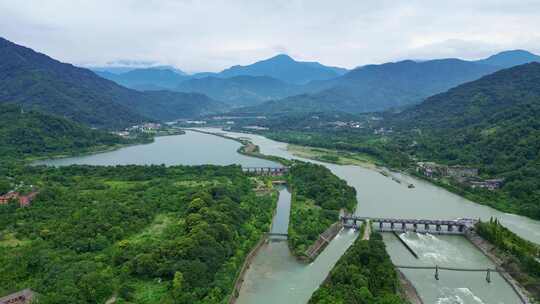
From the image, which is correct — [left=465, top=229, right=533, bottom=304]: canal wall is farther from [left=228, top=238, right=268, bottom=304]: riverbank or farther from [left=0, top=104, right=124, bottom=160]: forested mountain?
[left=0, top=104, right=124, bottom=160]: forested mountain

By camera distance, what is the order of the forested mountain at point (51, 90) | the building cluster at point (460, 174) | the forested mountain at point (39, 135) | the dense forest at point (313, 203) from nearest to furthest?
the dense forest at point (313, 203) → the building cluster at point (460, 174) → the forested mountain at point (39, 135) → the forested mountain at point (51, 90)

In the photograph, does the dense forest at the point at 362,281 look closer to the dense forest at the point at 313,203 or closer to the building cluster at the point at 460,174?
the dense forest at the point at 313,203

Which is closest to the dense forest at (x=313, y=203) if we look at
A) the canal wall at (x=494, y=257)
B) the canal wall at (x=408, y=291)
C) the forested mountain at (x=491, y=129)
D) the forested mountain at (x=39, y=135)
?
the canal wall at (x=408, y=291)

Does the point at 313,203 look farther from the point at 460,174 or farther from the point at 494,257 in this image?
the point at 460,174

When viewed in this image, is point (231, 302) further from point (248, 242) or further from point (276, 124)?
point (276, 124)

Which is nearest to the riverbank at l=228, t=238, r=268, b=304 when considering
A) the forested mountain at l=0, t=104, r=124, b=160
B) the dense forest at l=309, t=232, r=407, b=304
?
the dense forest at l=309, t=232, r=407, b=304

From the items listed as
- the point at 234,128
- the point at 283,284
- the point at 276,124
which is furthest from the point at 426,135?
the point at 283,284
